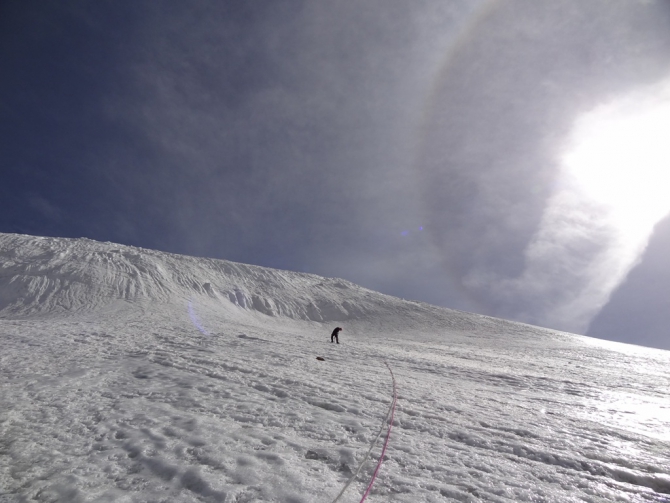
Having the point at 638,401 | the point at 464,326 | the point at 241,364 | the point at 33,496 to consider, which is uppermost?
the point at 464,326

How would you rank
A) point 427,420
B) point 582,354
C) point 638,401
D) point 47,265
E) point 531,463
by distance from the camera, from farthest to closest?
1. point 47,265
2. point 582,354
3. point 638,401
4. point 427,420
5. point 531,463

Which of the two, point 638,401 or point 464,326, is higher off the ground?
point 464,326

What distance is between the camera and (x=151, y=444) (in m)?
5.43

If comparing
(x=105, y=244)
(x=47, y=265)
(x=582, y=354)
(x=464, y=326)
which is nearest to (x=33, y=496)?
(x=582, y=354)

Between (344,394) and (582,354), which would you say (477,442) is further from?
(582,354)

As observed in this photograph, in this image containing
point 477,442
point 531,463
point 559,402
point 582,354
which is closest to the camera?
point 531,463

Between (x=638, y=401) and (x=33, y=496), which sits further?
(x=638, y=401)

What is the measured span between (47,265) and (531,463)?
45.5 m

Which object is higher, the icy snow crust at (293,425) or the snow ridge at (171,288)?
the snow ridge at (171,288)

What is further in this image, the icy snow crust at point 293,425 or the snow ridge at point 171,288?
the snow ridge at point 171,288

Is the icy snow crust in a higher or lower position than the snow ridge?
lower

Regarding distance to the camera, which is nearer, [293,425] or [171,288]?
[293,425]

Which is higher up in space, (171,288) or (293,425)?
(171,288)

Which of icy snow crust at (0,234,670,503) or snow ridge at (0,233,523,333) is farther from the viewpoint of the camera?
snow ridge at (0,233,523,333)
